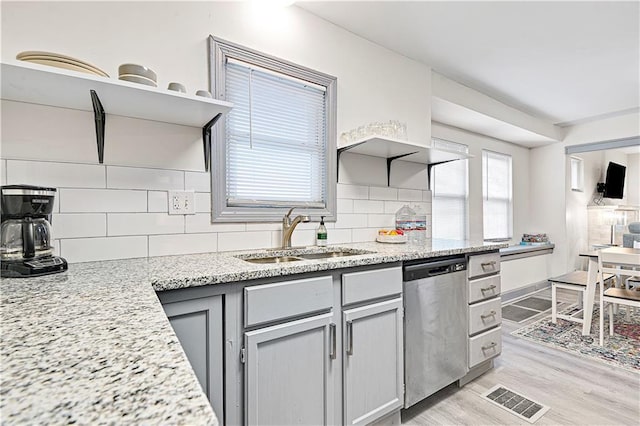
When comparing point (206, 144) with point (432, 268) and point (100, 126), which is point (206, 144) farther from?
point (432, 268)

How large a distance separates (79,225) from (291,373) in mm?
1110

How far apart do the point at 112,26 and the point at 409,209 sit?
2260 mm

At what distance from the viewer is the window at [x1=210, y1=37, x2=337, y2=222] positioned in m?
1.82

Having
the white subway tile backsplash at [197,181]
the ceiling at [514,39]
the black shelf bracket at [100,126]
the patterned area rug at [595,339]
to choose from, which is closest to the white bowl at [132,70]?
the black shelf bracket at [100,126]

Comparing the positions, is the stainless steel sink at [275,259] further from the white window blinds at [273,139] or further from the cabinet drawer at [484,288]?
the cabinet drawer at [484,288]

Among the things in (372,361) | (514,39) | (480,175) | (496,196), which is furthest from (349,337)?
(496,196)

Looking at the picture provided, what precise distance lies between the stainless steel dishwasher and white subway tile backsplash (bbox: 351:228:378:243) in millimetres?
644

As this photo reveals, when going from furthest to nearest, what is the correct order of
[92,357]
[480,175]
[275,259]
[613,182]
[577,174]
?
[613,182] < [577,174] < [480,175] < [275,259] < [92,357]

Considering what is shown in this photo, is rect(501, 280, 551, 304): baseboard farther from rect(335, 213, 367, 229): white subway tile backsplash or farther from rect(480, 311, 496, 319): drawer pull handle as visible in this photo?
rect(335, 213, 367, 229): white subway tile backsplash

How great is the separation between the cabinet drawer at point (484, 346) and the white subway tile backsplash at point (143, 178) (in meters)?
1.99

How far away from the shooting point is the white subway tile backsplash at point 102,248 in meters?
1.41

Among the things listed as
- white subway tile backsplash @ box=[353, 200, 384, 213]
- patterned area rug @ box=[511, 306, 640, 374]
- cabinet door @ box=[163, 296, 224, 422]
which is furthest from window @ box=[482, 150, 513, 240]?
cabinet door @ box=[163, 296, 224, 422]

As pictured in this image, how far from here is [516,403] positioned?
75.9 inches

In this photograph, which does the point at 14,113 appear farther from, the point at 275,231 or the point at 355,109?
the point at 355,109
